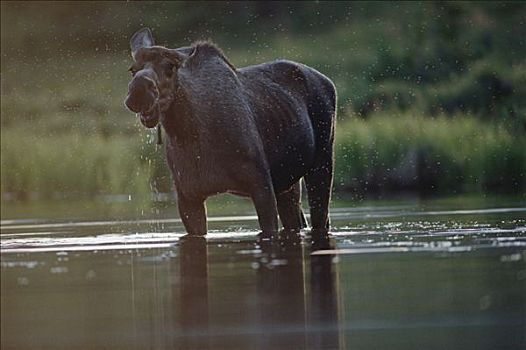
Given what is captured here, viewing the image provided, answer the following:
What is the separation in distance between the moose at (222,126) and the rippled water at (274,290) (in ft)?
1.11

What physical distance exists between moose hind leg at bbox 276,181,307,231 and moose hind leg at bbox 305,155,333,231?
0.14 meters

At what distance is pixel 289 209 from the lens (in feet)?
34.6

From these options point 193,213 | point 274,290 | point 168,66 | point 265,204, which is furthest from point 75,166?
point 274,290

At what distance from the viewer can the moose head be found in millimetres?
8523

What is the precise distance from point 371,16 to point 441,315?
16852mm

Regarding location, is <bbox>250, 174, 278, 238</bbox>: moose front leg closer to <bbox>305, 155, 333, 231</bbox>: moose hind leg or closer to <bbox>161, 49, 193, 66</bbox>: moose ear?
<bbox>161, 49, 193, 66</bbox>: moose ear

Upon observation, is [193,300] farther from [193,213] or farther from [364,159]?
[364,159]

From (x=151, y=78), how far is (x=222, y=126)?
87cm

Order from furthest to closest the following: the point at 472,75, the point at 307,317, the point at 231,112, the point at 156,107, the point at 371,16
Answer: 1. the point at 371,16
2. the point at 472,75
3. the point at 231,112
4. the point at 156,107
5. the point at 307,317

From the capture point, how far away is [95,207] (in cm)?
1703

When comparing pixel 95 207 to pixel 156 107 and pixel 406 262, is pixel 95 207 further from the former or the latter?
pixel 406 262

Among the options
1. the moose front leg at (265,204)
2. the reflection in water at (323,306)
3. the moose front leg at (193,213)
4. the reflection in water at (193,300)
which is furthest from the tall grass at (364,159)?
the reflection in water at (323,306)

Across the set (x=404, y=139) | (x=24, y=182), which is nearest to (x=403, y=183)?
(x=404, y=139)

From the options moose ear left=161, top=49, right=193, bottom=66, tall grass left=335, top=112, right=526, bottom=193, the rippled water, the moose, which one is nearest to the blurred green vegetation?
tall grass left=335, top=112, right=526, bottom=193
